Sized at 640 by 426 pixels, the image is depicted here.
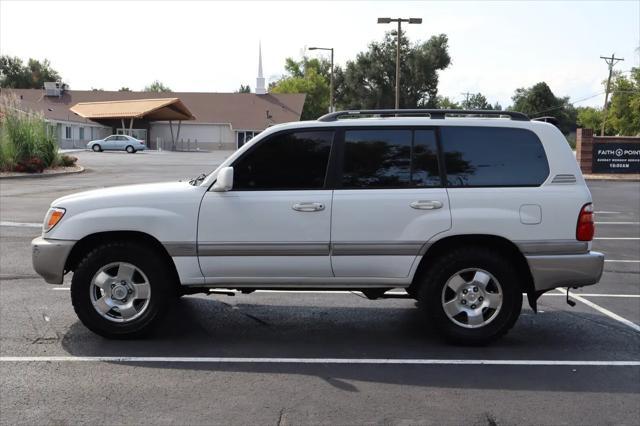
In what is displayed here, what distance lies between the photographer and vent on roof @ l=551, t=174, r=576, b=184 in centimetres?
573

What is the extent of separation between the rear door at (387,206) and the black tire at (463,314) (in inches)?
9.5

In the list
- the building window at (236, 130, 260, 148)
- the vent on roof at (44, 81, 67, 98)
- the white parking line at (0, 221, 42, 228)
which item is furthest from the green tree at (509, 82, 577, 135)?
the white parking line at (0, 221, 42, 228)

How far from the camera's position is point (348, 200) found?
→ 18.8ft

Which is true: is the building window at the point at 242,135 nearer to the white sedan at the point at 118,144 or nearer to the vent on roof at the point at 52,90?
the white sedan at the point at 118,144

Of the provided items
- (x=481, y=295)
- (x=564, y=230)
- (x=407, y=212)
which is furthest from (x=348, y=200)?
(x=564, y=230)

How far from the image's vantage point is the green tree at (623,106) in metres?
68.2

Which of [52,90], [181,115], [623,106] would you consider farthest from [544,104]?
[52,90]

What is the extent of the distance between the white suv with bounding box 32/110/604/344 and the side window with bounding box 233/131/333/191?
10 millimetres

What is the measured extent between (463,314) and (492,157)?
1.40 m

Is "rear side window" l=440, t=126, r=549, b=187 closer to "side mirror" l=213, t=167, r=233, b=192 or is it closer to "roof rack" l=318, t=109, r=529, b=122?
"roof rack" l=318, t=109, r=529, b=122

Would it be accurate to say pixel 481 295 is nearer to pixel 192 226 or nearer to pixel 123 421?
pixel 192 226

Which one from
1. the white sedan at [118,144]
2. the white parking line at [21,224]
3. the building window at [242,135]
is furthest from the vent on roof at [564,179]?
the building window at [242,135]

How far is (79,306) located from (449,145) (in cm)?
356

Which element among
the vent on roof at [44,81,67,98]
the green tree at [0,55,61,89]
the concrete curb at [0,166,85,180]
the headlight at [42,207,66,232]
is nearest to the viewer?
the headlight at [42,207,66,232]
